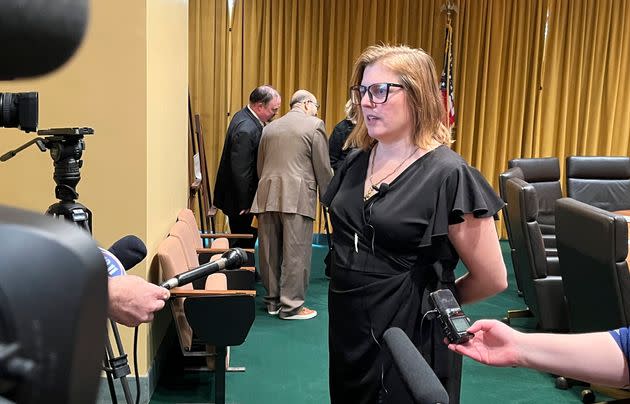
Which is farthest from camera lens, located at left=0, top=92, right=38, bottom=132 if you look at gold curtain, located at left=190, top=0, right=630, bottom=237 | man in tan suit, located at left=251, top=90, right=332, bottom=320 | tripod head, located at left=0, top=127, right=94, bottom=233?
gold curtain, located at left=190, top=0, right=630, bottom=237

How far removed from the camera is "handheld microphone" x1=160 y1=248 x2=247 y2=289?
1.14 meters

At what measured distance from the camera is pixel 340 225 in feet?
6.06

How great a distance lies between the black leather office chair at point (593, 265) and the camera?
95.0 inches

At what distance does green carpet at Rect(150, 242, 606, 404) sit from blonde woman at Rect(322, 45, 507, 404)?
1.54 meters

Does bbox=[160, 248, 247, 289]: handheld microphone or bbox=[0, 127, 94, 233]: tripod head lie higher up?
bbox=[0, 127, 94, 233]: tripod head

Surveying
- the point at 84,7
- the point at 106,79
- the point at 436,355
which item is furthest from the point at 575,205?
the point at 84,7

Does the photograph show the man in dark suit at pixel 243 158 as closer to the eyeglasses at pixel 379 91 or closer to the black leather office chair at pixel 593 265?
the black leather office chair at pixel 593 265

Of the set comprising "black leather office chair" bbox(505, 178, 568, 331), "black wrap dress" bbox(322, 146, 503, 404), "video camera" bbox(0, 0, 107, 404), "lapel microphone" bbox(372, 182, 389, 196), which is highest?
"video camera" bbox(0, 0, 107, 404)

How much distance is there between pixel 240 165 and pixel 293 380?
192 centimetres

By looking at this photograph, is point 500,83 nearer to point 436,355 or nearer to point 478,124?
point 478,124

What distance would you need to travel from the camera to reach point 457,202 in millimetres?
1674

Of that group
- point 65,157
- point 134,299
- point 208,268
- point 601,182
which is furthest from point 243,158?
point 134,299

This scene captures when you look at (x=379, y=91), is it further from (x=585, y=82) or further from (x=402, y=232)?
(x=585, y=82)

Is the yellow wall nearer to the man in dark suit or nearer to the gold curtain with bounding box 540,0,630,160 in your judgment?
the man in dark suit
